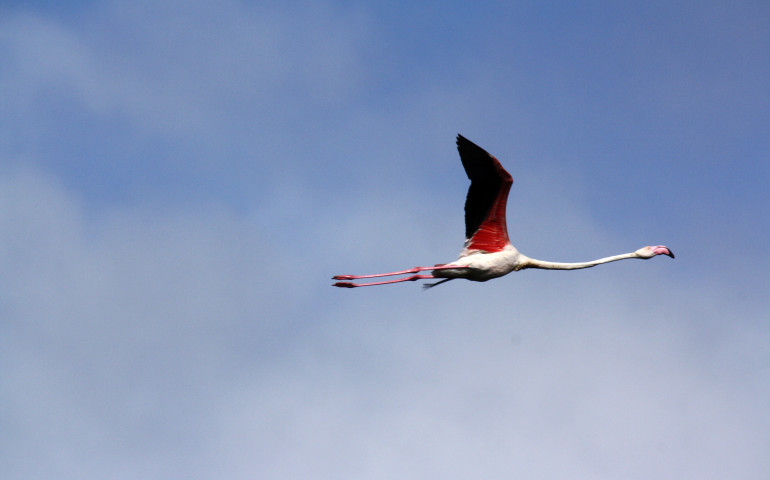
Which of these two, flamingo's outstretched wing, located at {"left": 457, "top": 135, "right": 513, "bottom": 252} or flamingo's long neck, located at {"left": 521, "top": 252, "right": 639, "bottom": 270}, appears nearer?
flamingo's outstretched wing, located at {"left": 457, "top": 135, "right": 513, "bottom": 252}

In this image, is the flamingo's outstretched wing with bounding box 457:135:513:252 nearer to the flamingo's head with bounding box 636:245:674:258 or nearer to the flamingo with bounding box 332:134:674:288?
the flamingo with bounding box 332:134:674:288

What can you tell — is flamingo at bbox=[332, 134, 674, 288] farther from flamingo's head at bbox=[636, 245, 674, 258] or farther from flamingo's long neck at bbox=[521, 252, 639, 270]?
flamingo's head at bbox=[636, 245, 674, 258]

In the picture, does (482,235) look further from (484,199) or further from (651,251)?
(651,251)

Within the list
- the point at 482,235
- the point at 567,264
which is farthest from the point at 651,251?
the point at 482,235

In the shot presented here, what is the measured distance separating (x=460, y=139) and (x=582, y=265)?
4678 mm

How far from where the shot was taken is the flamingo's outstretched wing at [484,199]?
2364 centimetres

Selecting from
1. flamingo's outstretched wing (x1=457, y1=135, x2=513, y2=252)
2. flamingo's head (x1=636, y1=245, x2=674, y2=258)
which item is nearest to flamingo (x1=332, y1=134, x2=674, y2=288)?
flamingo's outstretched wing (x1=457, y1=135, x2=513, y2=252)

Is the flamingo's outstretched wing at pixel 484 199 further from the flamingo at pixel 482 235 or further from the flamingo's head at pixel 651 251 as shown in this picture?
the flamingo's head at pixel 651 251

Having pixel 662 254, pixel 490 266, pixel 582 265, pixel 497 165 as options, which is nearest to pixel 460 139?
pixel 497 165

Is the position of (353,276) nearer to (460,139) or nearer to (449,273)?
(449,273)

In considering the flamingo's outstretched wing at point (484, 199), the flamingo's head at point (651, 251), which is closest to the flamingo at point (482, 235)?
the flamingo's outstretched wing at point (484, 199)

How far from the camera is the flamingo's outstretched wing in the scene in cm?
2364

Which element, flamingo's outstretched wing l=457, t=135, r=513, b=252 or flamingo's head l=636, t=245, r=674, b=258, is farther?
flamingo's head l=636, t=245, r=674, b=258

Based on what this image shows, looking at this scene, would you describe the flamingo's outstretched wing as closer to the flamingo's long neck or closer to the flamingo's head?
the flamingo's long neck
